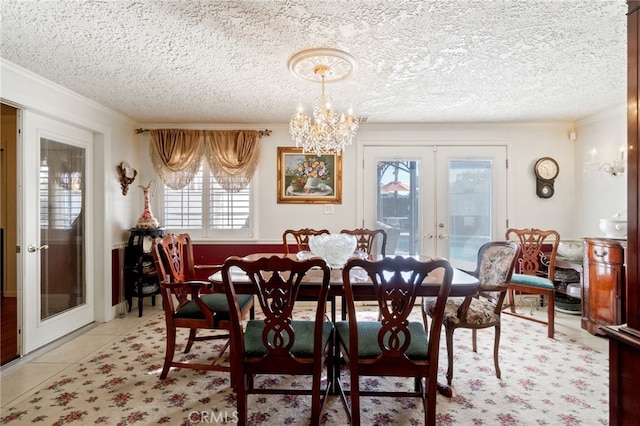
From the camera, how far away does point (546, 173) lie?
3.91 m

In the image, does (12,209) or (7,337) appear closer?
(7,337)

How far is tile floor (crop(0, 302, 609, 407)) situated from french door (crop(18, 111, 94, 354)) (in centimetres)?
16

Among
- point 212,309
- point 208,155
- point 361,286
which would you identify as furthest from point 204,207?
point 361,286

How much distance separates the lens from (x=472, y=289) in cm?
181

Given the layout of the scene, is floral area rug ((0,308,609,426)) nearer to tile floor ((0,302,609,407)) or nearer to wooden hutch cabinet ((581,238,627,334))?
tile floor ((0,302,609,407))

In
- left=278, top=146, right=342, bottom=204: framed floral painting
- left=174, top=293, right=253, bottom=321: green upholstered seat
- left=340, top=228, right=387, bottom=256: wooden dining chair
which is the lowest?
left=174, top=293, right=253, bottom=321: green upholstered seat

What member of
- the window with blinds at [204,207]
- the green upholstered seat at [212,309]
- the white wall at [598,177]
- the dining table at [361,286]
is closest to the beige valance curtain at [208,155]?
the window with blinds at [204,207]

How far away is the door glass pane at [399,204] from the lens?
13.2 feet

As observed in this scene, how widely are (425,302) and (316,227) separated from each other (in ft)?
6.36

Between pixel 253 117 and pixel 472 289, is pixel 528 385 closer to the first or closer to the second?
pixel 472 289

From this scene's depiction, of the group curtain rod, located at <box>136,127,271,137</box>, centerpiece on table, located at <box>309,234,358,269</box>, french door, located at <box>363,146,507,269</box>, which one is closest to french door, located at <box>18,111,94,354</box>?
curtain rod, located at <box>136,127,271,137</box>

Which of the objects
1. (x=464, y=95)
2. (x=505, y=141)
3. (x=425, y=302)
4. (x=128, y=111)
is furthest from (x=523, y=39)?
(x=128, y=111)

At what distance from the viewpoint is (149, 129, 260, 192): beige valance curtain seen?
392cm

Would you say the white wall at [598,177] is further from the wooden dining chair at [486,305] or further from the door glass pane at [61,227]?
the door glass pane at [61,227]
